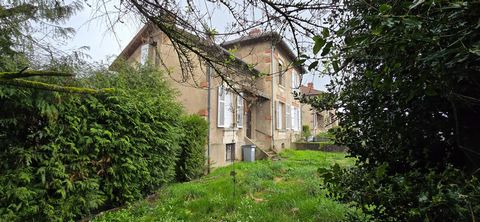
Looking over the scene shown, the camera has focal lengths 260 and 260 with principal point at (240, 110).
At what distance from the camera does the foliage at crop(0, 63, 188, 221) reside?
3.48 meters

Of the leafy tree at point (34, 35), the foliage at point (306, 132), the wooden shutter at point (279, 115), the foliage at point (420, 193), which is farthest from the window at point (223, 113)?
the foliage at point (306, 132)

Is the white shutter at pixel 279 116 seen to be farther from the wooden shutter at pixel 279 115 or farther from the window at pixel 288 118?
the window at pixel 288 118

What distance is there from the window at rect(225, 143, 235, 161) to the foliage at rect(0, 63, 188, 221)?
4.71 m

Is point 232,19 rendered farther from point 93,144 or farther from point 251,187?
point 251,187

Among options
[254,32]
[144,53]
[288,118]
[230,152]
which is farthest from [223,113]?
[254,32]

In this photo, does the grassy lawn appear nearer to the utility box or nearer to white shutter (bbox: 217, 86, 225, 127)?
white shutter (bbox: 217, 86, 225, 127)

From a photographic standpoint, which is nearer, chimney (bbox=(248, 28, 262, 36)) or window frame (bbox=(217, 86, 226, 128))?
chimney (bbox=(248, 28, 262, 36))

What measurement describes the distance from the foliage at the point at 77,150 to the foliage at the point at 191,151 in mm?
1333

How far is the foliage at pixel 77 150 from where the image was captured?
11.4 feet

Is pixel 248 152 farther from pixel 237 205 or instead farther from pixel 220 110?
pixel 237 205

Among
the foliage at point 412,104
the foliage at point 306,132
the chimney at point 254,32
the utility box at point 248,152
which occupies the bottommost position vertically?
the utility box at point 248,152

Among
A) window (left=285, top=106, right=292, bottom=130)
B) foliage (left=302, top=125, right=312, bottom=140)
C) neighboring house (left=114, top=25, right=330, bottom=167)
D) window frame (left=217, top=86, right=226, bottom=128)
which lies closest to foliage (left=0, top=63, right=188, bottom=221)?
neighboring house (left=114, top=25, right=330, bottom=167)

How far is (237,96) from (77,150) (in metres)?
2.77

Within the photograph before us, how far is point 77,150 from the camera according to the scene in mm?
4129
